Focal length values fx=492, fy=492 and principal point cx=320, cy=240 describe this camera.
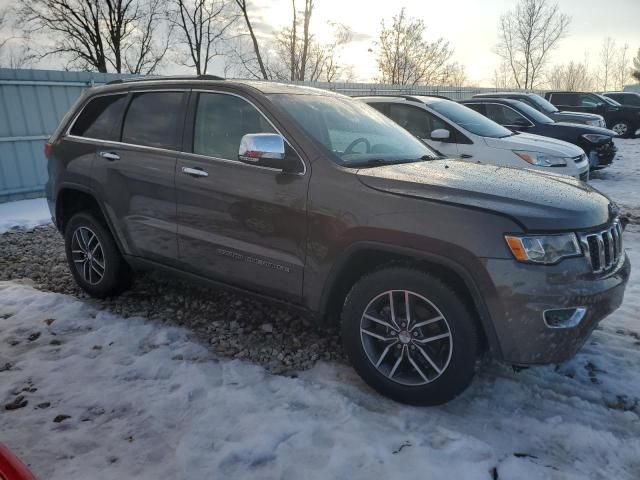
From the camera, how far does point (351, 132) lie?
345 cm

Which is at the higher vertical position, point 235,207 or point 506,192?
point 506,192

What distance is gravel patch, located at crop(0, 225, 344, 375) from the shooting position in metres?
3.37

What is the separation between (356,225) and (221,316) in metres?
1.73

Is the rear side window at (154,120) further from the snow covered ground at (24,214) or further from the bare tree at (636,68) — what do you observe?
the bare tree at (636,68)

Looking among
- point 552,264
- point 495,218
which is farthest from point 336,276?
point 552,264

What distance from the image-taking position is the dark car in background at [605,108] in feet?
59.8

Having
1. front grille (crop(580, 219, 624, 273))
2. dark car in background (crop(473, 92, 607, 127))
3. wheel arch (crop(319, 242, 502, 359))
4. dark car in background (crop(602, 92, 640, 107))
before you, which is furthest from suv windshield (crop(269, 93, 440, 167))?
dark car in background (crop(602, 92, 640, 107))

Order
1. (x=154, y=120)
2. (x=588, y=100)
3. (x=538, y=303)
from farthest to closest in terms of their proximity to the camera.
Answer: (x=588, y=100) → (x=154, y=120) → (x=538, y=303)

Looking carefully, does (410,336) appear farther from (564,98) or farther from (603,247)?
(564,98)

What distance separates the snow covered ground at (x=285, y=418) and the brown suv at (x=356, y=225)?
0.29 m

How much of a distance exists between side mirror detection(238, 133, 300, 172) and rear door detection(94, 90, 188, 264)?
81cm

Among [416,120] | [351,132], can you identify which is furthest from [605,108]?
→ [351,132]

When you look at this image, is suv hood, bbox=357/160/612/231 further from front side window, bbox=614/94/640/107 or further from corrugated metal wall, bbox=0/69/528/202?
front side window, bbox=614/94/640/107

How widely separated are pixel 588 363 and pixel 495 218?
1516 mm
